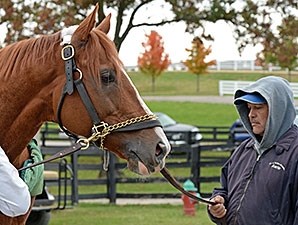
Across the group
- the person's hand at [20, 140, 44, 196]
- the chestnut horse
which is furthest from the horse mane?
the person's hand at [20, 140, 44, 196]

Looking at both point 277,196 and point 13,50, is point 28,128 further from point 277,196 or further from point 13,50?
point 277,196

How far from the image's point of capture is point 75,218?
1046cm

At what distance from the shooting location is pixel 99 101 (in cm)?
337

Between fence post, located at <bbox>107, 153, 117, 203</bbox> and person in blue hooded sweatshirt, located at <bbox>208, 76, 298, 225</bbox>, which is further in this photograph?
fence post, located at <bbox>107, 153, 117, 203</bbox>

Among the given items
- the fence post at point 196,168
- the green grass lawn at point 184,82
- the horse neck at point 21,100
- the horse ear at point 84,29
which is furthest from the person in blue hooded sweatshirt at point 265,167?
the green grass lawn at point 184,82

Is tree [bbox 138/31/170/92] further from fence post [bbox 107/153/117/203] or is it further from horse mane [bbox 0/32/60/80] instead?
horse mane [bbox 0/32/60/80]

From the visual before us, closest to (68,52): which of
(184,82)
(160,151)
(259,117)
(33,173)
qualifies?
(160,151)

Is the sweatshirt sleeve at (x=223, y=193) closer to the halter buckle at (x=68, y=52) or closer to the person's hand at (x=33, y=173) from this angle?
the person's hand at (x=33, y=173)

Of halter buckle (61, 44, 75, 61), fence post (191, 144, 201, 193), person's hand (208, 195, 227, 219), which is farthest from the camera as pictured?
fence post (191, 144, 201, 193)

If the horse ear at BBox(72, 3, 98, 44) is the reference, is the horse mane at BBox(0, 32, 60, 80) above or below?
below

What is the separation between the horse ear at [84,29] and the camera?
3.36 metres

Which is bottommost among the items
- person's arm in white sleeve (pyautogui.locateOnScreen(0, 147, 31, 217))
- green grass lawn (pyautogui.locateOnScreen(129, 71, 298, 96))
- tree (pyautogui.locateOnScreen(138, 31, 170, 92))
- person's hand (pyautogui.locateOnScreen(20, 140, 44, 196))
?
green grass lawn (pyautogui.locateOnScreen(129, 71, 298, 96))

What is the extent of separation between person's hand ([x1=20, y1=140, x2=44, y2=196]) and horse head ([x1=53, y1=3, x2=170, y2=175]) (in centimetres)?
48

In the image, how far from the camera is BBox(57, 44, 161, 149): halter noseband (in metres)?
3.35
